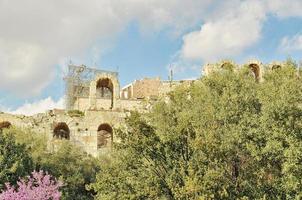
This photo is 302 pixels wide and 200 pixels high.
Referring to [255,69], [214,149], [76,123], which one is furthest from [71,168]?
[255,69]

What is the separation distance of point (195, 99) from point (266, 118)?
454 centimetres

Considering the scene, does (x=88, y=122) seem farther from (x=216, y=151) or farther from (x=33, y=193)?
(x=216, y=151)

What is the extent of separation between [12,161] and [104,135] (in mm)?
21965

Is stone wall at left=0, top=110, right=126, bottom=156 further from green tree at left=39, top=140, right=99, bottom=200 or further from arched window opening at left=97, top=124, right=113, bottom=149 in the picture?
green tree at left=39, top=140, right=99, bottom=200

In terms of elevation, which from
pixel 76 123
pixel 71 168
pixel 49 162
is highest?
pixel 76 123

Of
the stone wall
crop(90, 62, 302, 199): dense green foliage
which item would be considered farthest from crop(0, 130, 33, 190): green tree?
the stone wall

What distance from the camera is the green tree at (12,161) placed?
1035 inches

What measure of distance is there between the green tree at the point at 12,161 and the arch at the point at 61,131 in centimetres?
1505

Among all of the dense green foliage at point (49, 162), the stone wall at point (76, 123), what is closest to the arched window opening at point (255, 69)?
the stone wall at point (76, 123)

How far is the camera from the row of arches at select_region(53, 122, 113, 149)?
148 feet

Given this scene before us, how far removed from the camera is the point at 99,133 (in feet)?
159

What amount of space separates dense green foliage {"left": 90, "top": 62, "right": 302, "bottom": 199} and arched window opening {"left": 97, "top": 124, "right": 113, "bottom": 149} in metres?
23.2

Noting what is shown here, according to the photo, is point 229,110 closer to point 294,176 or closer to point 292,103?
point 292,103

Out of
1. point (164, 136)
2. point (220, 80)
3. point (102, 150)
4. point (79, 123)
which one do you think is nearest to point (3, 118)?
point (79, 123)
